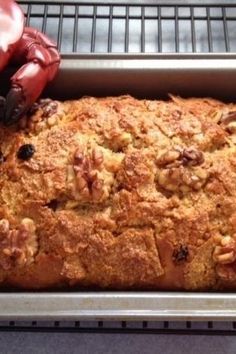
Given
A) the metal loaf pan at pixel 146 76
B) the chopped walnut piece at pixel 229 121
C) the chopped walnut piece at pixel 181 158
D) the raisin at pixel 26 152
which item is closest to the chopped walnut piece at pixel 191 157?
the chopped walnut piece at pixel 181 158

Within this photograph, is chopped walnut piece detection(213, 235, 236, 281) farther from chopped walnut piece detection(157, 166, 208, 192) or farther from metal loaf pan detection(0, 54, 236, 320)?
metal loaf pan detection(0, 54, 236, 320)

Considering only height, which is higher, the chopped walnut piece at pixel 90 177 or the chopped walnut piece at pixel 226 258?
Answer: the chopped walnut piece at pixel 90 177

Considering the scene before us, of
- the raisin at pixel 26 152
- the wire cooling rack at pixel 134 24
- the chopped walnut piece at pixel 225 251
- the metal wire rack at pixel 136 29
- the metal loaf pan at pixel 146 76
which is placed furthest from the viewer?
the metal wire rack at pixel 136 29

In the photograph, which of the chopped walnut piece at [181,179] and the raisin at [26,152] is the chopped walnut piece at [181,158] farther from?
the raisin at [26,152]

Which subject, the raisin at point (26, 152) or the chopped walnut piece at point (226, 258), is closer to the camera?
the chopped walnut piece at point (226, 258)

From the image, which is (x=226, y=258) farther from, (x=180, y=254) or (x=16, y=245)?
(x=16, y=245)

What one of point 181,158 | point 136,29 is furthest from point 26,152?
point 136,29

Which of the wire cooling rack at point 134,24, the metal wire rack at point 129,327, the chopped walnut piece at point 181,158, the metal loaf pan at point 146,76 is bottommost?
the metal wire rack at point 129,327

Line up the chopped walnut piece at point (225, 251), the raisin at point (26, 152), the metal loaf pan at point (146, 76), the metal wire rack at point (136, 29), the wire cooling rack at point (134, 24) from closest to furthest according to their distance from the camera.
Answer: the chopped walnut piece at point (225, 251) → the raisin at point (26, 152) → the metal loaf pan at point (146, 76) → the wire cooling rack at point (134, 24) → the metal wire rack at point (136, 29)

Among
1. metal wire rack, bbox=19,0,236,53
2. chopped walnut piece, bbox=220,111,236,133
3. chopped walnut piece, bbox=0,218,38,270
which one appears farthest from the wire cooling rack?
chopped walnut piece, bbox=0,218,38,270
